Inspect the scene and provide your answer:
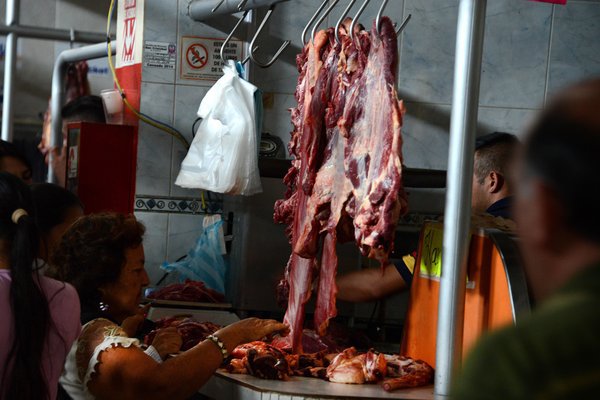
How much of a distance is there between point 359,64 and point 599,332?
2.74m

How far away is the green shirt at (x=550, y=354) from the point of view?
3.96ft

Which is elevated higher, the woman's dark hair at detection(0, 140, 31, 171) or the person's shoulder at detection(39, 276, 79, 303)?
the woman's dark hair at detection(0, 140, 31, 171)

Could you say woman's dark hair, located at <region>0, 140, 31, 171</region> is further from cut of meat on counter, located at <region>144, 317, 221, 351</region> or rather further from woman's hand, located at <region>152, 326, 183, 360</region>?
woman's hand, located at <region>152, 326, 183, 360</region>

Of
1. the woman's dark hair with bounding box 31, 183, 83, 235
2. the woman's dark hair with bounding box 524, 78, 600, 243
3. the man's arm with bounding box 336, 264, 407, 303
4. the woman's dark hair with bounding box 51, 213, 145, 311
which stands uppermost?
the woman's dark hair with bounding box 524, 78, 600, 243

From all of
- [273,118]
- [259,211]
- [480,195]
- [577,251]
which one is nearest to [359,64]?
[480,195]

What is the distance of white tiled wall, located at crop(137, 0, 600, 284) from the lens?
6.09 meters

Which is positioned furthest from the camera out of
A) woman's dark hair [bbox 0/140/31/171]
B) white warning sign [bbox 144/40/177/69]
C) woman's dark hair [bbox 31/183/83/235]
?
woman's dark hair [bbox 0/140/31/171]

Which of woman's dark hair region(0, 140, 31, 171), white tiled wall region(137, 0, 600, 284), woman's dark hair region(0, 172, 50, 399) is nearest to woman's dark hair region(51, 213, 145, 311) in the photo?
woman's dark hair region(0, 172, 50, 399)

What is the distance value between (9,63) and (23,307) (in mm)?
4729

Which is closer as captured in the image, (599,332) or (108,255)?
(599,332)

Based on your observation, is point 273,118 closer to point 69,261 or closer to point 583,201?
point 69,261

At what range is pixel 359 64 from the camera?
3873 millimetres

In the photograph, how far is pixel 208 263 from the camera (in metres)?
5.76

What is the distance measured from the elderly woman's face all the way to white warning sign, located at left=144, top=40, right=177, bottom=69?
237 centimetres
